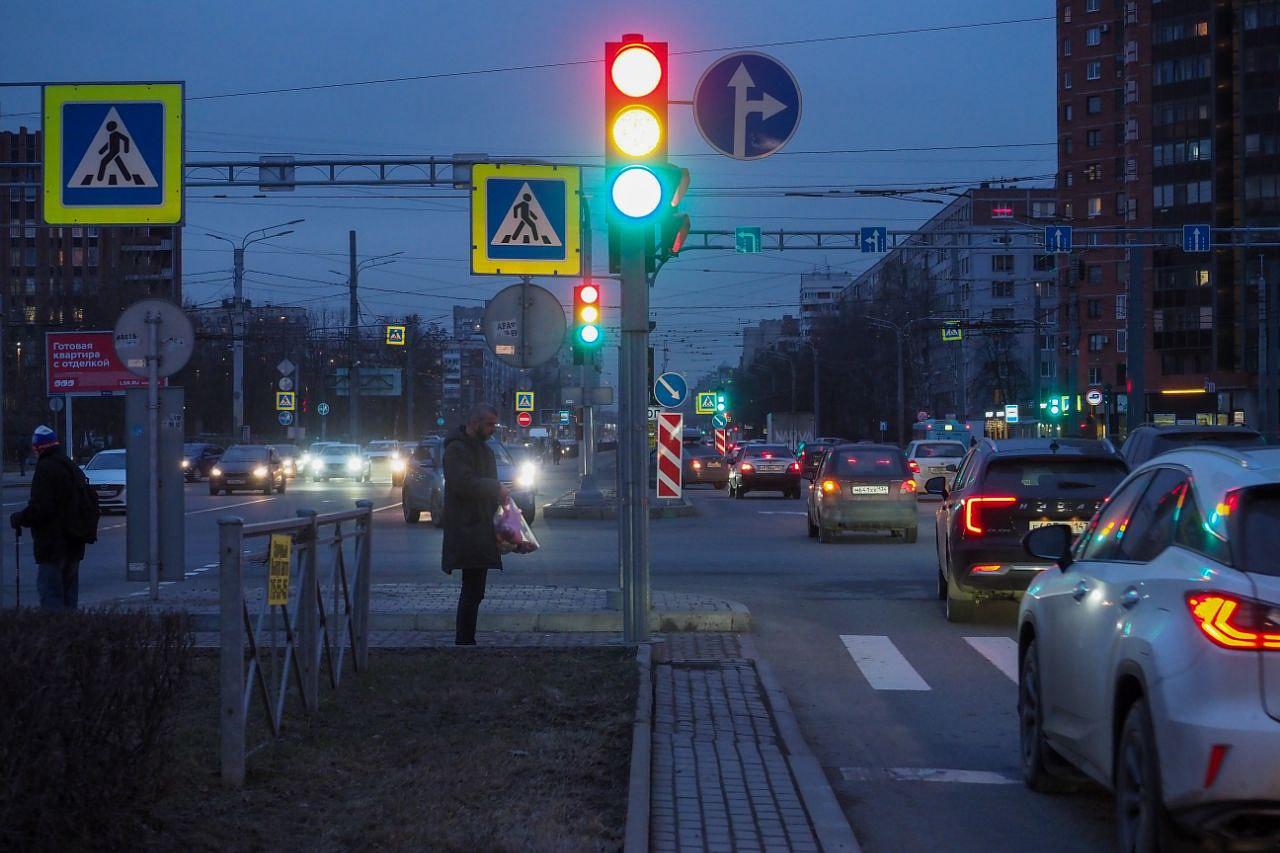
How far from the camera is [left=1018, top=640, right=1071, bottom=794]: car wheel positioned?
7.17 m

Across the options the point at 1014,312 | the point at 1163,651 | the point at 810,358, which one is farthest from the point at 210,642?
the point at 1014,312

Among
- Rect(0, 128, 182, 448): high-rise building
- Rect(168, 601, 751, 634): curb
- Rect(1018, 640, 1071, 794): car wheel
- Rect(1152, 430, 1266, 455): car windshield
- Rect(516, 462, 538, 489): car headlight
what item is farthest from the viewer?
Rect(0, 128, 182, 448): high-rise building

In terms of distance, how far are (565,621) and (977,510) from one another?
4.04 metres

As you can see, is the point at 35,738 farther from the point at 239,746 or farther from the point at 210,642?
the point at 210,642

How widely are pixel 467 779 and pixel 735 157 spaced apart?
5.50 meters

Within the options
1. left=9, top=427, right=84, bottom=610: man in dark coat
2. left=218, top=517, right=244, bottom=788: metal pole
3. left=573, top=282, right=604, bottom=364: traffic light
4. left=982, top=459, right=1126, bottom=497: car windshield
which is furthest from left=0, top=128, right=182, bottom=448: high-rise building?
left=218, top=517, right=244, bottom=788: metal pole

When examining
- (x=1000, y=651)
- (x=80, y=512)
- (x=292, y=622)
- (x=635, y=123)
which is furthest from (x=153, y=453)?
(x=1000, y=651)

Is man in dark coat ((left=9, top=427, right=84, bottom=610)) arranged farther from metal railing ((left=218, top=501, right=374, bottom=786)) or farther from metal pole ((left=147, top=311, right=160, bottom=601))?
metal railing ((left=218, top=501, right=374, bottom=786))

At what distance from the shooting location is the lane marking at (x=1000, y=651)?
11477mm

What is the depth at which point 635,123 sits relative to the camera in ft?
33.3

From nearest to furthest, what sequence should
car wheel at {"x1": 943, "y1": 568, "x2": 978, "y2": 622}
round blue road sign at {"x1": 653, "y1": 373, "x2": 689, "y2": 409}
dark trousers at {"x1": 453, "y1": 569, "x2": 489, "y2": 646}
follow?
dark trousers at {"x1": 453, "y1": 569, "x2": 489, "y2": 646} → car wheel at {"x1": 943, "y1": 568, "x2": 978, "y2": 622} → round blue road sign at {"x1": 653, "y1": 373, "x2": 689, "y2": 409}

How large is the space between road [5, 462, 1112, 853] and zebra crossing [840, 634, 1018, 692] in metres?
0.02

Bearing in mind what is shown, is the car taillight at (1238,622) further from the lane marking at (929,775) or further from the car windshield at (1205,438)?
the car windshield at (1205,438)

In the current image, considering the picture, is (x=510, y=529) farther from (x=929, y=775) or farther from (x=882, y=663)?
(x=929, y=775)
